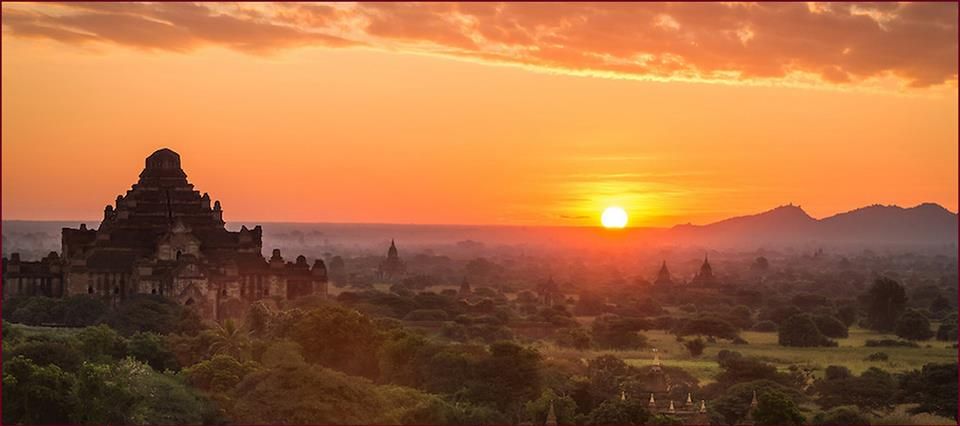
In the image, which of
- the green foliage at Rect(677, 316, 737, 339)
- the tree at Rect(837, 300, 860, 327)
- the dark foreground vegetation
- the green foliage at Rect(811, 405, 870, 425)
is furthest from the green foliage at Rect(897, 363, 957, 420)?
the tree at Rect(837, 300, 860, 327)

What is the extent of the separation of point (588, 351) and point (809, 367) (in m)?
15.1

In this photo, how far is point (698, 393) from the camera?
61250 millimetres

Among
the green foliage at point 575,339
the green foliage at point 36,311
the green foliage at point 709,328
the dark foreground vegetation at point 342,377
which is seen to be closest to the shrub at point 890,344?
the green foliage at point 709,328

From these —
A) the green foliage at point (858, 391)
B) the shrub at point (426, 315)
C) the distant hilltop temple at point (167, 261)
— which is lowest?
the green foliage at point (858, 391)

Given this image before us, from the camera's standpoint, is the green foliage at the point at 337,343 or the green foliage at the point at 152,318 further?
the green foliage at the point at 152,318

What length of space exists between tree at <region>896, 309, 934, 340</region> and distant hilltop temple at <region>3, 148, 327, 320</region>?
5607 cm

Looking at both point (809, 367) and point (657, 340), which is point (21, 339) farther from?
point (657, 340)

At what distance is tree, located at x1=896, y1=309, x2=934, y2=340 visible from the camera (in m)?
108

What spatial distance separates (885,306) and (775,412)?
7781 centimetres

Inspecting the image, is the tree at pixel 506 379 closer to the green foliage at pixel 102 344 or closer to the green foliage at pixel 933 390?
the green foliage at pixel 102 344

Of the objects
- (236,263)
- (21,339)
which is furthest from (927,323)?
(21,339)

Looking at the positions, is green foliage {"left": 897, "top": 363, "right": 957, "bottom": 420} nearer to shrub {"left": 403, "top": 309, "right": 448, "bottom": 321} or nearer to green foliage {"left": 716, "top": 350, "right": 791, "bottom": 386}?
green foliage {"left": 716, "top": 350, "right": 791, "bottom": 386}

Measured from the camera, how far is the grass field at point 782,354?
81625 millimetres

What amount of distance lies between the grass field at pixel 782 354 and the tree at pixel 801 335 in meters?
0.98
